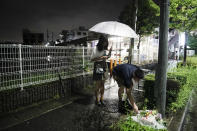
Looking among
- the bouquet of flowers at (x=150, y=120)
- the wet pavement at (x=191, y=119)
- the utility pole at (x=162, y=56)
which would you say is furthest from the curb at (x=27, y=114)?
the wet pavement at (x=191, y=119)

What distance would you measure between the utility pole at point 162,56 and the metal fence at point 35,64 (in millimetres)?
3420

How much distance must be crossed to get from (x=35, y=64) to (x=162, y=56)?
3.66 meters

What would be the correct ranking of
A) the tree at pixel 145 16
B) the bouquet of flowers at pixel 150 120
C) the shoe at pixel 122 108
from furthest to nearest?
the tree at pixel 145 16 < the shoe at pixel 122 108 < the bouquet of flowers at pixel 150 120

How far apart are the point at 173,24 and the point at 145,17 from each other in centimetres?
1027

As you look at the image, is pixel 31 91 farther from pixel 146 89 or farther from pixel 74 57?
Result: pixel 146 89

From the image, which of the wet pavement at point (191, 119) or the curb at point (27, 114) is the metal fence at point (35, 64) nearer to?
the curb at point (27, 114)

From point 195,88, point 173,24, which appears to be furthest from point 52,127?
point 173,24

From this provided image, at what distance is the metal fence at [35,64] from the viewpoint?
4.22 meters

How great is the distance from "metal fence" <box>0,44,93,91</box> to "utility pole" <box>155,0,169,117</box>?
3420 mm

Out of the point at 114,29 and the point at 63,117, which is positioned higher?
the point at 114,29

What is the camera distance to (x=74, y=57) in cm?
619

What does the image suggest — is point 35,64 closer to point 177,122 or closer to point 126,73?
point 126,73

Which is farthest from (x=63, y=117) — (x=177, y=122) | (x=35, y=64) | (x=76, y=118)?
(x=177, y=122)

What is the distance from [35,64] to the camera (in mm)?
4875
